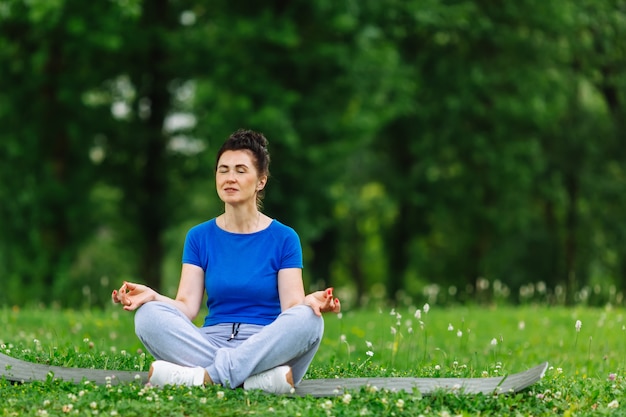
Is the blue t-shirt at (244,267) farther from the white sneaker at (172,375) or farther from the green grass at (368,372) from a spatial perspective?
the green grass at (368,372)

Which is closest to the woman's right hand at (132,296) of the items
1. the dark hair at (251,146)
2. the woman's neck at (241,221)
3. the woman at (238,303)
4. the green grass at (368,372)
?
the woman at (238,303)

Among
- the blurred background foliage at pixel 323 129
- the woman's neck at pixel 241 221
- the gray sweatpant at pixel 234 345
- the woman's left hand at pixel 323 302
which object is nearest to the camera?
the woman's left hand at pixel 323 302

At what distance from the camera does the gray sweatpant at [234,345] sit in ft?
19.1

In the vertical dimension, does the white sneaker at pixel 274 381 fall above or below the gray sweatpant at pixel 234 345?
below

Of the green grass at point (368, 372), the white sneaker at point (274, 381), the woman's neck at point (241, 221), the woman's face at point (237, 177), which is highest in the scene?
the woman's face at point (237, 177)

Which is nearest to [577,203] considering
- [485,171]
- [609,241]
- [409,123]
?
[609,241]

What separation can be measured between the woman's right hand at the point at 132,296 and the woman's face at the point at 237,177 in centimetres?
82

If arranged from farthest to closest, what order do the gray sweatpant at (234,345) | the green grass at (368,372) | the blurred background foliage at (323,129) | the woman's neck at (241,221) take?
the blurred background foliage at (323,129)
the woman's neck at (241,221)
the gray sweatpant at (234,345)
the green grass at (368,372)

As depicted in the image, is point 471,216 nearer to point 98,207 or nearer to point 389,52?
point 389,52

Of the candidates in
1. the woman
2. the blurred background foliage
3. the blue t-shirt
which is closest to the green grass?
the woman

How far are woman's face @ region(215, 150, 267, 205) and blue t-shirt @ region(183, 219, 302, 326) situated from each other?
0.29 meters

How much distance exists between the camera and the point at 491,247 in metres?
25.2

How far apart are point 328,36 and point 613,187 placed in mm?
9569

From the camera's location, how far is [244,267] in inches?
245
